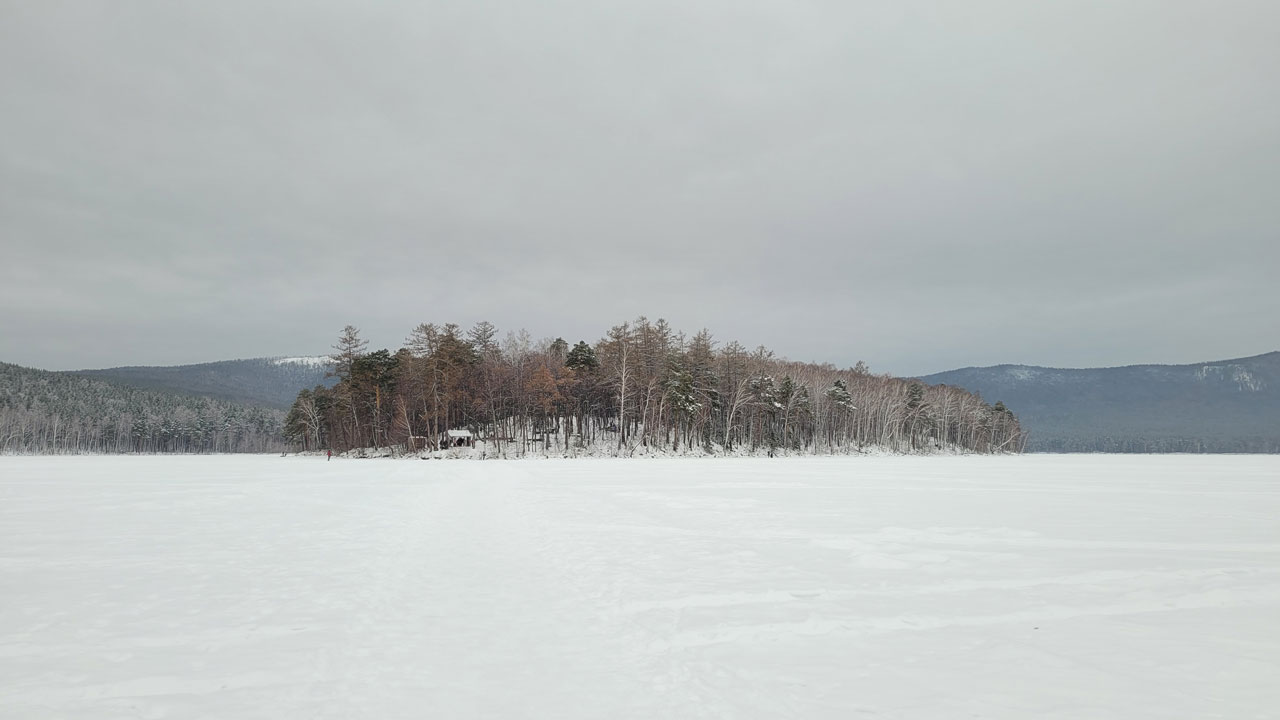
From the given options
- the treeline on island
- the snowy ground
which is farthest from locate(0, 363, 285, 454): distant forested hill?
the snowy ground

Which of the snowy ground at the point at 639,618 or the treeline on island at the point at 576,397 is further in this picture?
the treeline on island at the point at 576,397

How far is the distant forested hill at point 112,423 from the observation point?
151 m

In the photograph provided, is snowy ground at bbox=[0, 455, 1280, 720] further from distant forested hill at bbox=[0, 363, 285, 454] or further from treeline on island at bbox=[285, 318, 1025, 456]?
distant forested hill at bbox=[0, 363, 285, 454]

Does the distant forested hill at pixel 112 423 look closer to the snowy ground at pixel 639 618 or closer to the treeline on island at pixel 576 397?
the treeline on island at pixel 576 397

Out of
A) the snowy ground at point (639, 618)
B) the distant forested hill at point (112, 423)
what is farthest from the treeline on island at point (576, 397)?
the distant forested hill at point (112, 423)

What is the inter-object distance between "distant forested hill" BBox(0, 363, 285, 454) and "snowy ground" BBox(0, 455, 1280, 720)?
592 ft

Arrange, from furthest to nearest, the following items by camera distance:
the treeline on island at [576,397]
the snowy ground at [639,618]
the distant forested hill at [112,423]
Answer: the distant forested hill at [112,423] < the treeline on island at [576,397] < the snowy ground at [639,618]

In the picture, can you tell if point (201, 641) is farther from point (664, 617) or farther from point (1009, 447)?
point (1009, 447)

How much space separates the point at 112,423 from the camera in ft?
534

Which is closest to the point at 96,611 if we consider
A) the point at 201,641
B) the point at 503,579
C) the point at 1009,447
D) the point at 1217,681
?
the point at 201,641

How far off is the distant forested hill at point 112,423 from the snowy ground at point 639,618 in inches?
7107

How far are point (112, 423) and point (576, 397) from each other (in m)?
152

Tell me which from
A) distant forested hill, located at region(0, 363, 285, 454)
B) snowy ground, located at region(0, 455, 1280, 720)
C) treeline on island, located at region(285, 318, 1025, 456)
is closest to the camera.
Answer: snowy ground, located at region(0, 455, 1280, 720)

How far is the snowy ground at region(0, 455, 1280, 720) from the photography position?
512 centimetres
